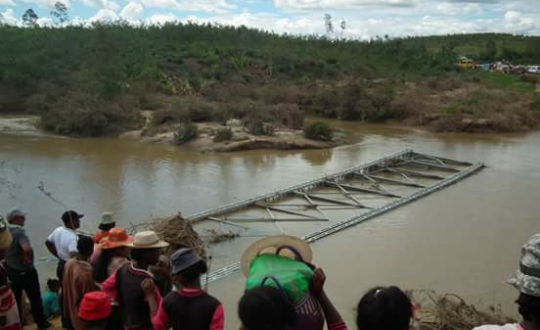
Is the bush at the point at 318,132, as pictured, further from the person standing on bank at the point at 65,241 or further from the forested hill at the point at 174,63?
the person standing on bank at the point at 65,241

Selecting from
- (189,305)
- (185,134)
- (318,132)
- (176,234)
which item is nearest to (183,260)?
(189,305)

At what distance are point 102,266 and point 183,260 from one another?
4.50 feet

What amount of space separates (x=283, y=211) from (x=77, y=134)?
38.6ft

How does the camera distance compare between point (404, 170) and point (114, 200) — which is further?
point (404, 170)

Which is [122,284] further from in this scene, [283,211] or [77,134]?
[77,134]

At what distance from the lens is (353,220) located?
29.8 feet

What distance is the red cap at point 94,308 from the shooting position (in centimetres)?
292

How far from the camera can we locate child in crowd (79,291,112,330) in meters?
2.92

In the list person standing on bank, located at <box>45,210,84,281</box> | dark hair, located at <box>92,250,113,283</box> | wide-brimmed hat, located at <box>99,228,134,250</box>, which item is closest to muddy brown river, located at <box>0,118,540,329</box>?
person standing on bank, located at <box>45,210,84,281</box>

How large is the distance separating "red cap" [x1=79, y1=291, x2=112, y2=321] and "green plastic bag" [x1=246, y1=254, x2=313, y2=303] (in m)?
0.88

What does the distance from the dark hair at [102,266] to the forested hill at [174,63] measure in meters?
16.8

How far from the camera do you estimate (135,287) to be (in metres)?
3.16

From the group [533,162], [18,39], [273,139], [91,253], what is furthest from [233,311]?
[18,39]

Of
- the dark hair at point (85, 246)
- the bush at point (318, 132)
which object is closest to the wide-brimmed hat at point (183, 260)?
the dark hair at point (85, 246)
